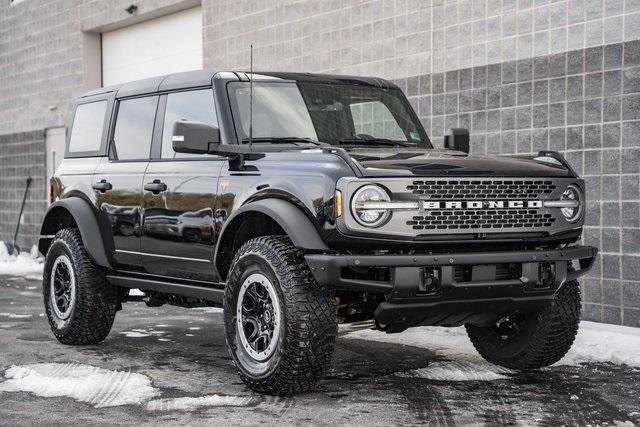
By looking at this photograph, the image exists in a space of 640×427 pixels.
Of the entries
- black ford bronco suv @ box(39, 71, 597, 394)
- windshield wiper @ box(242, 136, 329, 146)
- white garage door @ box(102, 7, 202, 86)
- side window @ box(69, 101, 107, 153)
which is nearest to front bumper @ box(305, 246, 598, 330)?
black ford bronco suv @ box(39, 71, 597, 394)

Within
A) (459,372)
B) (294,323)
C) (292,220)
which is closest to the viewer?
(294,323)

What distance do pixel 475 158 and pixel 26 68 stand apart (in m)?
14.9

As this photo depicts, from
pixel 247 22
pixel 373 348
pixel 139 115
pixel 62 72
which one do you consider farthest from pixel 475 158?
pixel 62 72

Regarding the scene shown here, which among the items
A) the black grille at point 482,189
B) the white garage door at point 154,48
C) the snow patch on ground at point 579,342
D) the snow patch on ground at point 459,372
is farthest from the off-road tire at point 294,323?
the white garage door at point 154,48

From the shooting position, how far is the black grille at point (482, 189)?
18.6 feet

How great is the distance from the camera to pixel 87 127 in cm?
837

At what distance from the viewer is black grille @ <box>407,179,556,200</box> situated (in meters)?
5.66

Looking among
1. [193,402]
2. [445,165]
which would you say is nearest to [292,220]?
[445,165]

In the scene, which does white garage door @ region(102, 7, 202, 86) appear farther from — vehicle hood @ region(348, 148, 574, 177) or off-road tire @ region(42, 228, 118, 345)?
vehicle hood @ region(348, 148, 574, 177)

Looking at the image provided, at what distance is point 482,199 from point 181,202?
2067 mm

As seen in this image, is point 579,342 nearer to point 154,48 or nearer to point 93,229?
A: point 93,229

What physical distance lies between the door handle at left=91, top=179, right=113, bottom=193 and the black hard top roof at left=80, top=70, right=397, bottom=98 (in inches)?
27.2

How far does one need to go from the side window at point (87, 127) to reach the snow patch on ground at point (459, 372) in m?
3.09

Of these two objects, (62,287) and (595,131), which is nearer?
(62,287)
